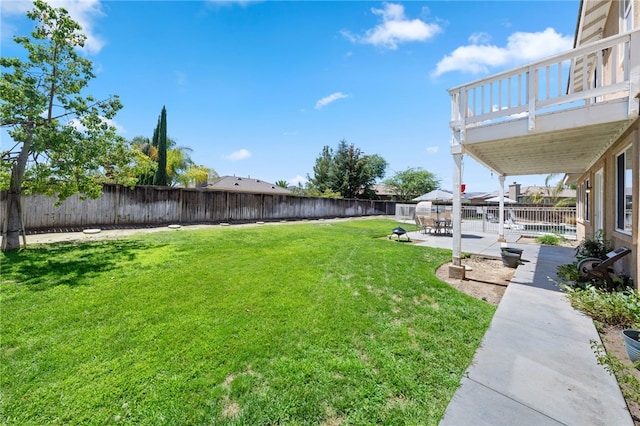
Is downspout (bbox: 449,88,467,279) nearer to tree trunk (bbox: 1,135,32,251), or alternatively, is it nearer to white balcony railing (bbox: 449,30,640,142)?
white balcony railing (bbox: 449,30,640,142)

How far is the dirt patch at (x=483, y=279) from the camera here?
457 centimetres

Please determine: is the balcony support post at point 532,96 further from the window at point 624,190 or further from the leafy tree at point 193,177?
the leafy tree at point 193,177

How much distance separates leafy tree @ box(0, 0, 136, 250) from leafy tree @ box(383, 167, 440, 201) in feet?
127

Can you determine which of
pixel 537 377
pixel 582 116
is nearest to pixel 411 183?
pixel 582 116

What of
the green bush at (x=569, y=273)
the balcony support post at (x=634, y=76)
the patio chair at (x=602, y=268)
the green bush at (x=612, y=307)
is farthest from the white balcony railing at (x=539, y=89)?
the green bush at (x=569, y=273)

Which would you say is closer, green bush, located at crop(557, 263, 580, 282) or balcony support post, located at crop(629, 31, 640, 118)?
balcony support post, located at crop(629, 31, 640, 118)

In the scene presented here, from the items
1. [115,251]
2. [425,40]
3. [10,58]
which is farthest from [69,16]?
[425,40]

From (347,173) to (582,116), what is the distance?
30606mm

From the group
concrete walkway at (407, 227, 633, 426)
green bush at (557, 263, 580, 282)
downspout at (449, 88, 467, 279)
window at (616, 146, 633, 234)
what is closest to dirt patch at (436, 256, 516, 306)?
downspout at (449, 88, 467, 279)

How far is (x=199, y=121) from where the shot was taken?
19.0 meters

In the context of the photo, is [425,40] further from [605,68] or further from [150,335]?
[150,335]

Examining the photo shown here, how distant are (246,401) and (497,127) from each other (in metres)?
5.52

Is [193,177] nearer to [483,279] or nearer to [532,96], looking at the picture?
[483,279]

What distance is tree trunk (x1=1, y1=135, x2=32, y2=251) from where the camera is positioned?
630 centimetres
